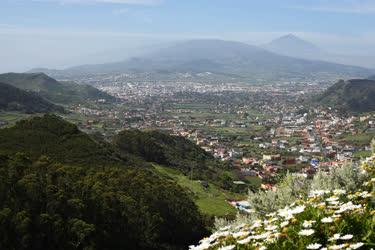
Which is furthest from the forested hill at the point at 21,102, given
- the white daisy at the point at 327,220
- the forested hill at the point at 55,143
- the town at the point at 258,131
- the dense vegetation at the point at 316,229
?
the white daisy at the point at 327,220

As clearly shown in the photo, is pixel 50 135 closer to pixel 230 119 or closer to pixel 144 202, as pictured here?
pixel 144 202

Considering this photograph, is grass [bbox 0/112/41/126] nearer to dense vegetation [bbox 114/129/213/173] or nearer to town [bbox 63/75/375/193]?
town [bbox 63/75/375/193]

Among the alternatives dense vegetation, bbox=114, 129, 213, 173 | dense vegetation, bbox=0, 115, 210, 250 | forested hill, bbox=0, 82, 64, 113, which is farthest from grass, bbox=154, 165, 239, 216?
forested hill, bbox=0, 82, 64, 113

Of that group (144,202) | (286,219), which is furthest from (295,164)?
(286,219)

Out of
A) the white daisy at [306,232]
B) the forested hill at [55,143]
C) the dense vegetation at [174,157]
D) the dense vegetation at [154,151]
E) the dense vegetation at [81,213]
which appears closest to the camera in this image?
the white daisy at [306,232]

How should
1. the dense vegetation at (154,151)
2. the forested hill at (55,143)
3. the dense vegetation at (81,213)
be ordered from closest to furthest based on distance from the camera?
1. the dense vegetation at (81,213)
2. the forested hill at (55,143)
3. the dense vegetation at (154,151)

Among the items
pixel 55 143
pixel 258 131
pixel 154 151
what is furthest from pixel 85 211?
pixel 258 131

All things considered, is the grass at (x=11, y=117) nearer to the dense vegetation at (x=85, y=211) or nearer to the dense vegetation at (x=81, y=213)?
the dense vegetation at (x=85, y=211)

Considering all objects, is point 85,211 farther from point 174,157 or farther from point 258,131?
point 258,131
